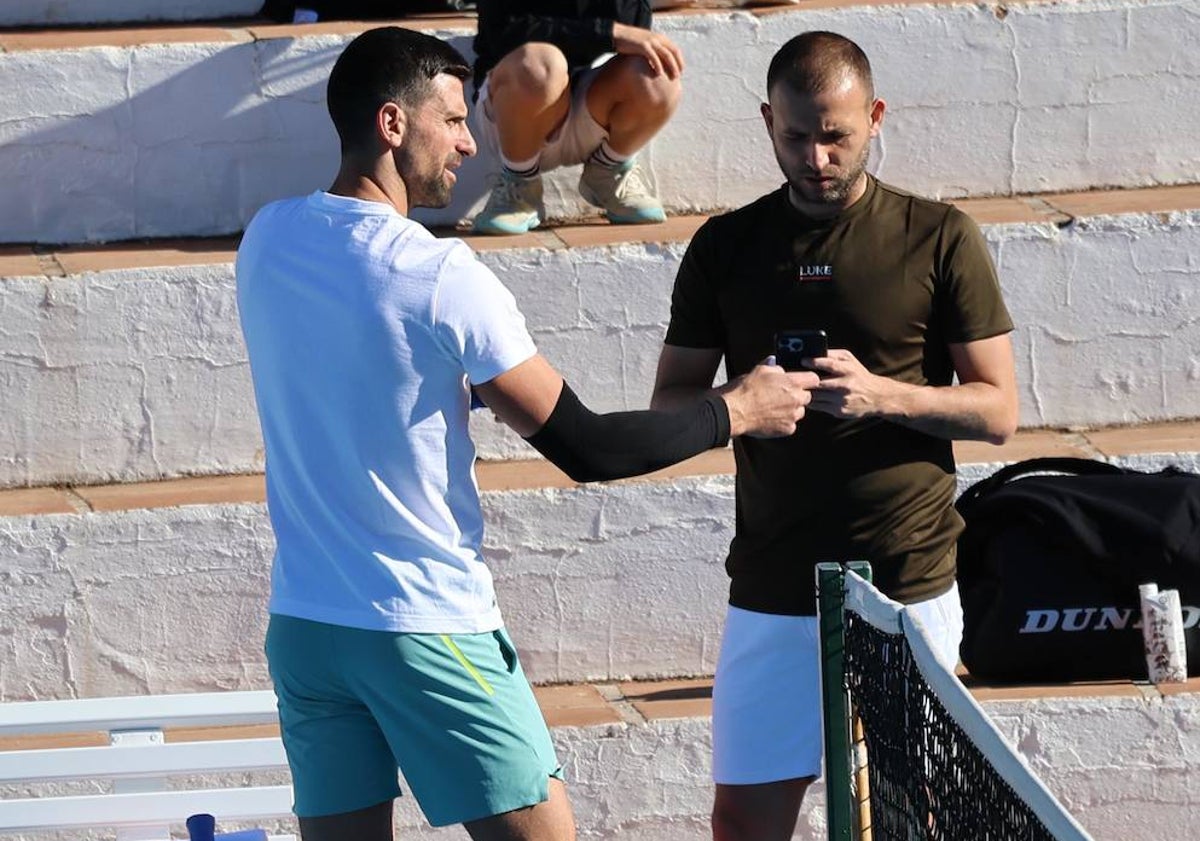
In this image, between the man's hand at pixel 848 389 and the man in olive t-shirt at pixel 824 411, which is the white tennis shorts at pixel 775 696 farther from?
the man's hand at pixel 848 389

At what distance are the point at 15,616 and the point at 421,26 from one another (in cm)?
244

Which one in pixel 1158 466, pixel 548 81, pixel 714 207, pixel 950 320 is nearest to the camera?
pixel 950 320

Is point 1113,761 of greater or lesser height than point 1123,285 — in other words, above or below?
below

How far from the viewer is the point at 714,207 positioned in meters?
6.36

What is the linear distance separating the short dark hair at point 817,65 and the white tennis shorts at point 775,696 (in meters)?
0.98

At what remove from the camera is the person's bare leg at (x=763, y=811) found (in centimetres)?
372

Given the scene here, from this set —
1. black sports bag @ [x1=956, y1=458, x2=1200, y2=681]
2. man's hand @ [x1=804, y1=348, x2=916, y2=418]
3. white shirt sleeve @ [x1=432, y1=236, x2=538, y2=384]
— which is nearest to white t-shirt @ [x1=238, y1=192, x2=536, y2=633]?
white shirt sleeve @ [x1=432, y1=236, x2=538, y2=384]

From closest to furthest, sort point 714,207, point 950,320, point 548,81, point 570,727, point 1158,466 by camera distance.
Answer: point 950,320 < point 570,727 < point 1158,466 < point 548,81 < point 714,207

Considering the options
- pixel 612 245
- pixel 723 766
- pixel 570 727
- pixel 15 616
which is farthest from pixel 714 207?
pixel 723 766

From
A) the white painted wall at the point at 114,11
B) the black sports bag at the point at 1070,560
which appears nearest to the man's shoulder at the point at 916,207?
the black sports bag at the point at 1070,560

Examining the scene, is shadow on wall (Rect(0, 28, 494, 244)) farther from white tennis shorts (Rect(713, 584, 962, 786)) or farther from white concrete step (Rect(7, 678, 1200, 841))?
white tennis shorts (Rect(713, 584, 962, 786))

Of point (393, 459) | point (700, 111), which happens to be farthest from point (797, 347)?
point (700, 111)

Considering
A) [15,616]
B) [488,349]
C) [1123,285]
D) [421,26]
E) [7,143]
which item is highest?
[421,26]

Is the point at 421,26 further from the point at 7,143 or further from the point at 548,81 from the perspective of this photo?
the point at 7,143
